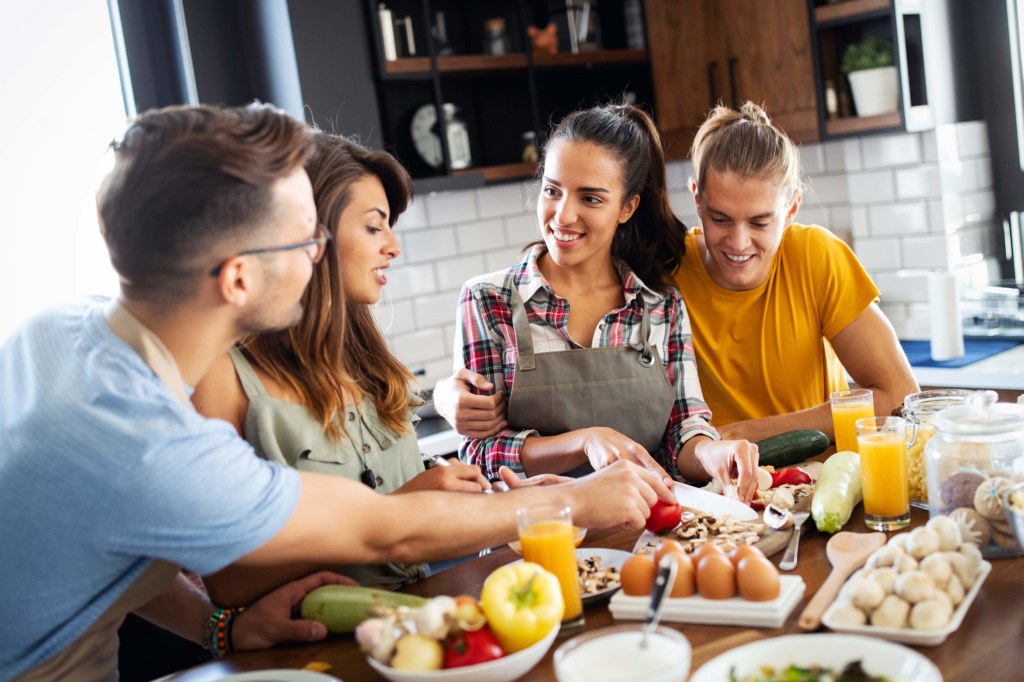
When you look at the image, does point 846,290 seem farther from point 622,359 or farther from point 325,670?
point 325,670

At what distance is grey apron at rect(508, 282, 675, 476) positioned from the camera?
2363mm

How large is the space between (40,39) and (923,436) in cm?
292

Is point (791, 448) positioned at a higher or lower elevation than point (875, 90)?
lower

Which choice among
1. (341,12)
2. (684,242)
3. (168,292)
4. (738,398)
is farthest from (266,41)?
(168,292)

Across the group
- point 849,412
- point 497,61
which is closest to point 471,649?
A: point 849,412

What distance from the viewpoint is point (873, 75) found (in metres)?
3.74

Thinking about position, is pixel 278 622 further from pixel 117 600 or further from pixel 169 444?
pixel 169 444

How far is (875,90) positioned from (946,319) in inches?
36.7

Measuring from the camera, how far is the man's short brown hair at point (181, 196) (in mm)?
1411

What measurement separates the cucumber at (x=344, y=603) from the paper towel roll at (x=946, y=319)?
2.46 m

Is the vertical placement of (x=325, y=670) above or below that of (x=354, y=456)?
below

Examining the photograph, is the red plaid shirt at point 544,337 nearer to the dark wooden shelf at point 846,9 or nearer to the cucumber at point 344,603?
the cucumber at point 344,603

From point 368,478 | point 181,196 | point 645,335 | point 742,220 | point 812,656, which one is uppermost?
point 181,196

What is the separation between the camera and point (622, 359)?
237 cm
